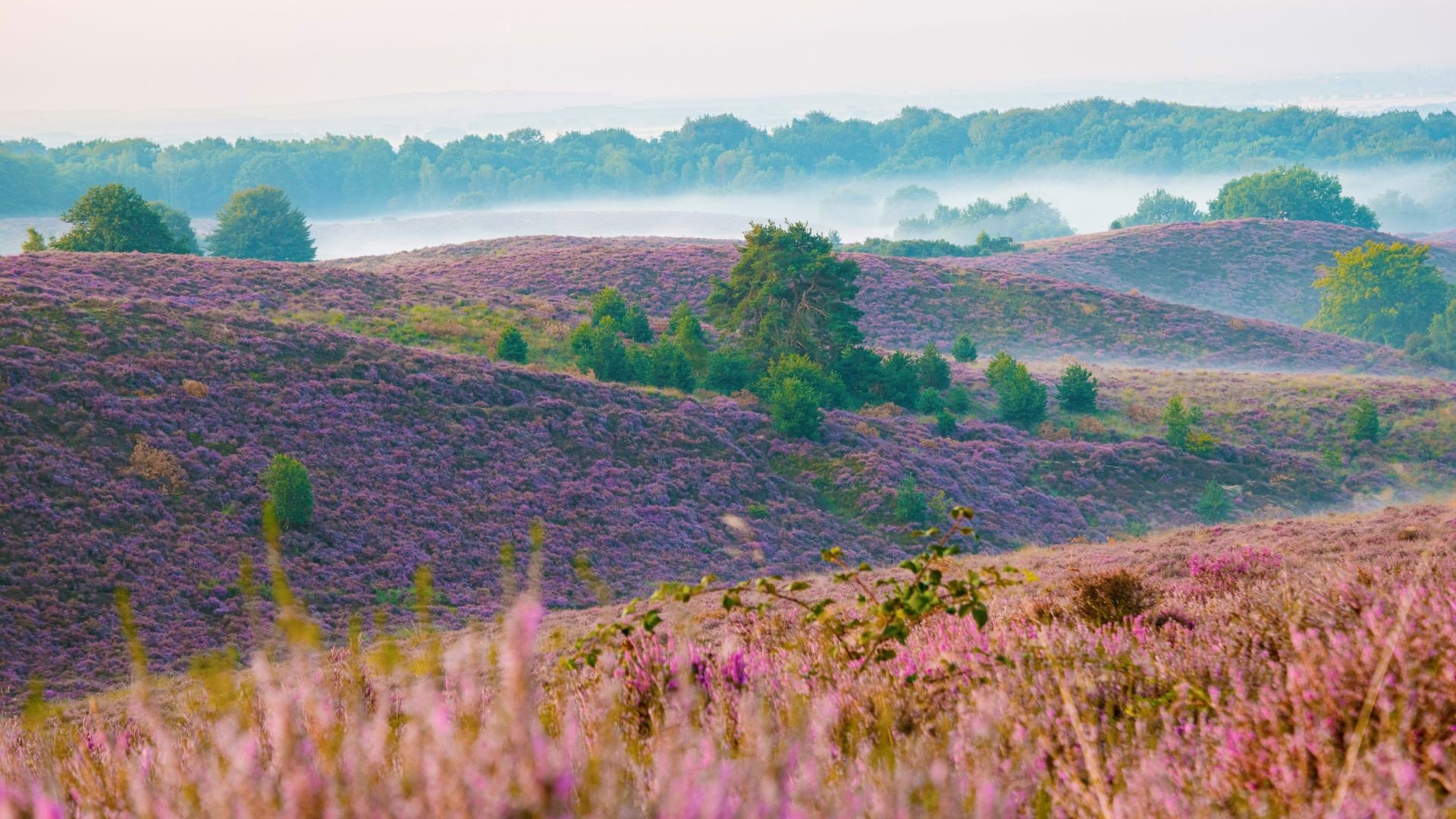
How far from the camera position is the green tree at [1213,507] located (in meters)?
28.4

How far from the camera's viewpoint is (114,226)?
43875mm

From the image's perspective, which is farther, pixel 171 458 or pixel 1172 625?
pixel 171 458

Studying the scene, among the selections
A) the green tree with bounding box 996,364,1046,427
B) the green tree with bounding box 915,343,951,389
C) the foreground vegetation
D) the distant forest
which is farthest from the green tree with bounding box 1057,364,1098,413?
the distant forest

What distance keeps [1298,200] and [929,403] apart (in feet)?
252

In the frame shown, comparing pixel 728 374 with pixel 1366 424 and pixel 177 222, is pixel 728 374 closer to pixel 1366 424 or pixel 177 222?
pixel 1366 424

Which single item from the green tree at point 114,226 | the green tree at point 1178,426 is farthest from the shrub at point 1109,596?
the green tree at point 114,226

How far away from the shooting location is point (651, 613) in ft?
15.8

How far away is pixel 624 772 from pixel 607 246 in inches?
2430

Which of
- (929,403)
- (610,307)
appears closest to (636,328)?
(610,307)

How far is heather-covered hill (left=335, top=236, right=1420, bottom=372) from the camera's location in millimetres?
51875

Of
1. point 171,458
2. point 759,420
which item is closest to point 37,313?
point 171,458

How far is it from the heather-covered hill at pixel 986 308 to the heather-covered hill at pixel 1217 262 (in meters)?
11.4

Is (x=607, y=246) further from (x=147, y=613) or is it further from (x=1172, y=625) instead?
(x=1172, y=625)

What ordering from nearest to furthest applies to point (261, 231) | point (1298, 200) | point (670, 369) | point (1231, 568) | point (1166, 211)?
point (1231, 568)
point (670, 369)
point (261, 231)
point (1298, 200)
point (1166, 211)
